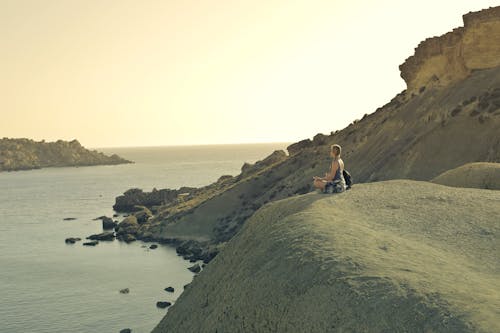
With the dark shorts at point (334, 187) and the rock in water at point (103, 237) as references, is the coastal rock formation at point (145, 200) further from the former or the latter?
the dark shorts at point (334, 187)

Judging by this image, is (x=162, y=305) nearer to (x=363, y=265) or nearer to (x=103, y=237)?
(x=103, y=237)

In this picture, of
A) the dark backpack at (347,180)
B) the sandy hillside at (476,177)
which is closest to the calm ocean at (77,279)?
the sandy hillside at (476,177)

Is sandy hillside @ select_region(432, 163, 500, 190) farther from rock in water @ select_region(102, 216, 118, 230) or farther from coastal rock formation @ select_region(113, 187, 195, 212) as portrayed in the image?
coastal rock formation @ select_region(113, 187, 195, 212)

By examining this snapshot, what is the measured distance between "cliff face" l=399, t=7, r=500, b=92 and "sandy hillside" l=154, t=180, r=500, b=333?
45.6m

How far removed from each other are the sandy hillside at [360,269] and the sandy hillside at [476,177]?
242 inches

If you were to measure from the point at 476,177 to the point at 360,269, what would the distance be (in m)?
15.0

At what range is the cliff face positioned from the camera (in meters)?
56.6

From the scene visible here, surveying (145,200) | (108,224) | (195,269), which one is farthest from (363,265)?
(145,200)

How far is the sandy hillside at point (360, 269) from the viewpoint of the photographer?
31.2 feet

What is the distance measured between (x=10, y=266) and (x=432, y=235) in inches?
2460

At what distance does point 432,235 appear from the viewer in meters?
13.4

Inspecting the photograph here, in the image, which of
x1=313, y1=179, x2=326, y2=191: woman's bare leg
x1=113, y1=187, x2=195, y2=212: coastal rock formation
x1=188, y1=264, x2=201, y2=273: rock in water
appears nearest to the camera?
x1=313, y1=179, x2=326, y2=191: woman's bare leg

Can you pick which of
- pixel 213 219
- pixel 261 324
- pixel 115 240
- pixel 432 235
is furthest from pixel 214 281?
pixel 115 240

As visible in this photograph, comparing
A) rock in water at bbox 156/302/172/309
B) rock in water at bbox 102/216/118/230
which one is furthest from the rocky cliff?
Answer: rock in water at bbox 156/302/172/309
